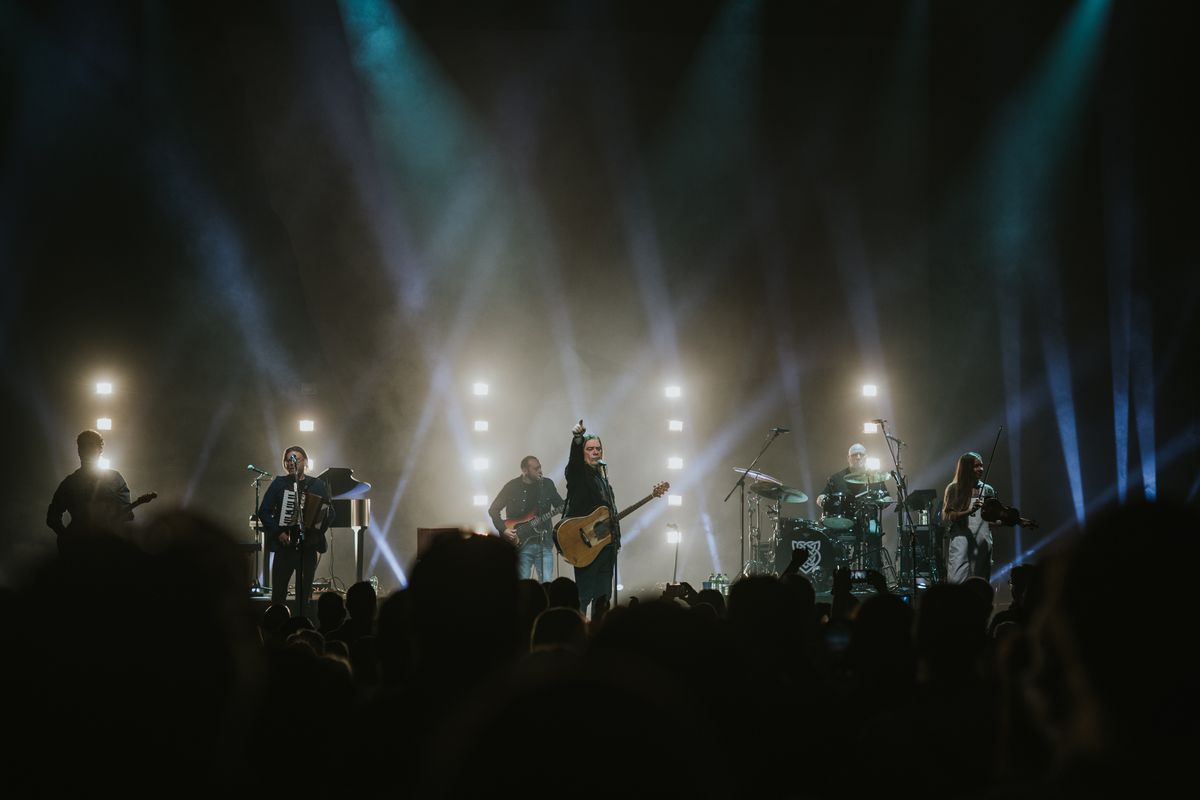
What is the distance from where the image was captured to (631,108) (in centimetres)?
1587

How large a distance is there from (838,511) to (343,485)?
6.34 meters

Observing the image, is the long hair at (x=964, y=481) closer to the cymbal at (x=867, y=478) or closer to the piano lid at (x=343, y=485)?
the cymbal at (x=867, y=478)

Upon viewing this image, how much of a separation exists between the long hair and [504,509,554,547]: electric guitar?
4.75 m

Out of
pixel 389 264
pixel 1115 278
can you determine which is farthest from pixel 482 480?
pixel 1115 278

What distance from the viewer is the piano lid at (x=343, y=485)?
12.2 meters

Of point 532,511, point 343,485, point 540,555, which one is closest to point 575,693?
point 532,511

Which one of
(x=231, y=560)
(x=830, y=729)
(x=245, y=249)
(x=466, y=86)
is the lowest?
(x=830, y=729)

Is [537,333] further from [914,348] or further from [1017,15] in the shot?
[1017,15]

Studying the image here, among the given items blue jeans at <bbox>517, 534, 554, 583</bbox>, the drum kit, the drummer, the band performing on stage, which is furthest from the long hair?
blue jeans at <bbox>517, 534, 554, 583</bbox>

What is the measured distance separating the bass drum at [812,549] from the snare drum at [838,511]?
16 cm

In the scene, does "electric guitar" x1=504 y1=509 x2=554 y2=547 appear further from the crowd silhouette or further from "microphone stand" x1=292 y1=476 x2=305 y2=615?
the crowd silhouette

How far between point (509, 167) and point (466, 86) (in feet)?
4.49

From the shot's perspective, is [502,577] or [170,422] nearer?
[502,577]

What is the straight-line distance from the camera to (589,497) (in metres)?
9.46
